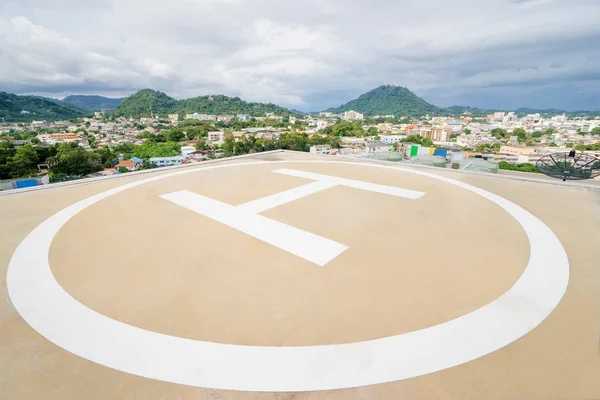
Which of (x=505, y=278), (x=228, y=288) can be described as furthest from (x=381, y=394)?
(x=505, y=278)

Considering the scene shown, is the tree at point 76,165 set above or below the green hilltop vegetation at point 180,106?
below

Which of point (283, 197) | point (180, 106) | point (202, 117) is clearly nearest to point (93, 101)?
point (180, 106)

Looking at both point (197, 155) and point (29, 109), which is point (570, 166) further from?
point (29, 109)

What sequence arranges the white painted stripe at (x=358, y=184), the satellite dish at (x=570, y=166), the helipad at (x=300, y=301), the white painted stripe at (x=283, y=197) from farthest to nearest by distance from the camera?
the satellite dish at (x=570, y=166)
the white painted stripe at (x=358, y=184)
the white painted stripe at (x=283, y=197)
the helipad at (x=300, y=301)

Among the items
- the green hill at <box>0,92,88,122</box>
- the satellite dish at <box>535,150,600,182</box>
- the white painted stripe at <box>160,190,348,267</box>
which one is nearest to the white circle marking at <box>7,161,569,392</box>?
the white painted stripe at <box>160,190,348,267</box>

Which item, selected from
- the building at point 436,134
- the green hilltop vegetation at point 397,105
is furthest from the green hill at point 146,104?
the green hilltop vegetation at point 397,105

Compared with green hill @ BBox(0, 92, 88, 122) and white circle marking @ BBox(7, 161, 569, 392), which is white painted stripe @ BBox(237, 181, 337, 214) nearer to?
white circle marking @ BBox(7, 161, 569, 392)

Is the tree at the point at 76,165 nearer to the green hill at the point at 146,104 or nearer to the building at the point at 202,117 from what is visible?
the building at the point at 202,117
